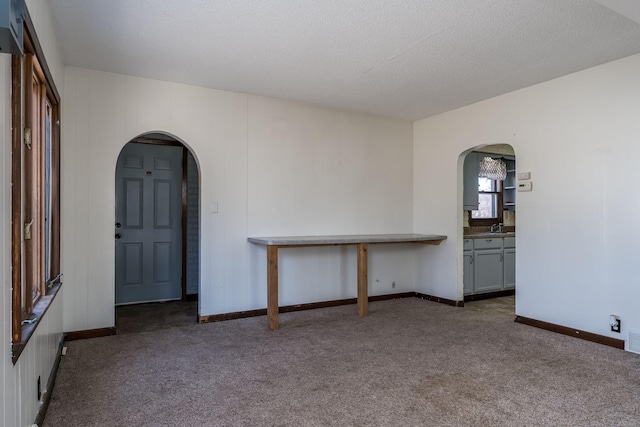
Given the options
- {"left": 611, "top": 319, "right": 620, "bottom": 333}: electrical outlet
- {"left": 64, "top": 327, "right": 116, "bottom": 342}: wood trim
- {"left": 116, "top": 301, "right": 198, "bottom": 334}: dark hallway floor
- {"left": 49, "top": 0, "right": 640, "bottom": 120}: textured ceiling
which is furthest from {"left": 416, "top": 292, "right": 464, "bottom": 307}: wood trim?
{"left": 64, "top": 327, "right": 116, "bottom": 342}: wood trim

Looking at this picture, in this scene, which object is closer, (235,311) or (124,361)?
(124,361)

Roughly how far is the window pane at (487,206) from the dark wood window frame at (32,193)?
230 inches

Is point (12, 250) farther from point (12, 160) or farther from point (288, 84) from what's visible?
point (288, 84)

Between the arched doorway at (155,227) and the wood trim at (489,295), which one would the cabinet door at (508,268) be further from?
the arched doorway at (155,227)

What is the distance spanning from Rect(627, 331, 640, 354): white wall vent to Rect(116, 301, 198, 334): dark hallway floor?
3.97 m

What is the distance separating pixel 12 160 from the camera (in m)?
1.61

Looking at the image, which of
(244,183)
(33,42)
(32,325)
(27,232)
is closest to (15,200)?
(27,232)

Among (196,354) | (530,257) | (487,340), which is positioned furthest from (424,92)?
(196,354)

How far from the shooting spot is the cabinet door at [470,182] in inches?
219

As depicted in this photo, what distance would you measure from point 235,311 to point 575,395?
3123mm

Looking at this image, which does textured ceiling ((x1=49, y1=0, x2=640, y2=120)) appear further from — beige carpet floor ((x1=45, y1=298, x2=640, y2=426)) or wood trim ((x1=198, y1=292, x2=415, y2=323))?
wood trim ((x1=198, y1=292, x2=415, y2=323))

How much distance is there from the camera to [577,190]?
3713mm

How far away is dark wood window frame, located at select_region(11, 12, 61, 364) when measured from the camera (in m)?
1.64

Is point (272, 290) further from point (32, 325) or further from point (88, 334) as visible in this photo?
point (32, 325)
